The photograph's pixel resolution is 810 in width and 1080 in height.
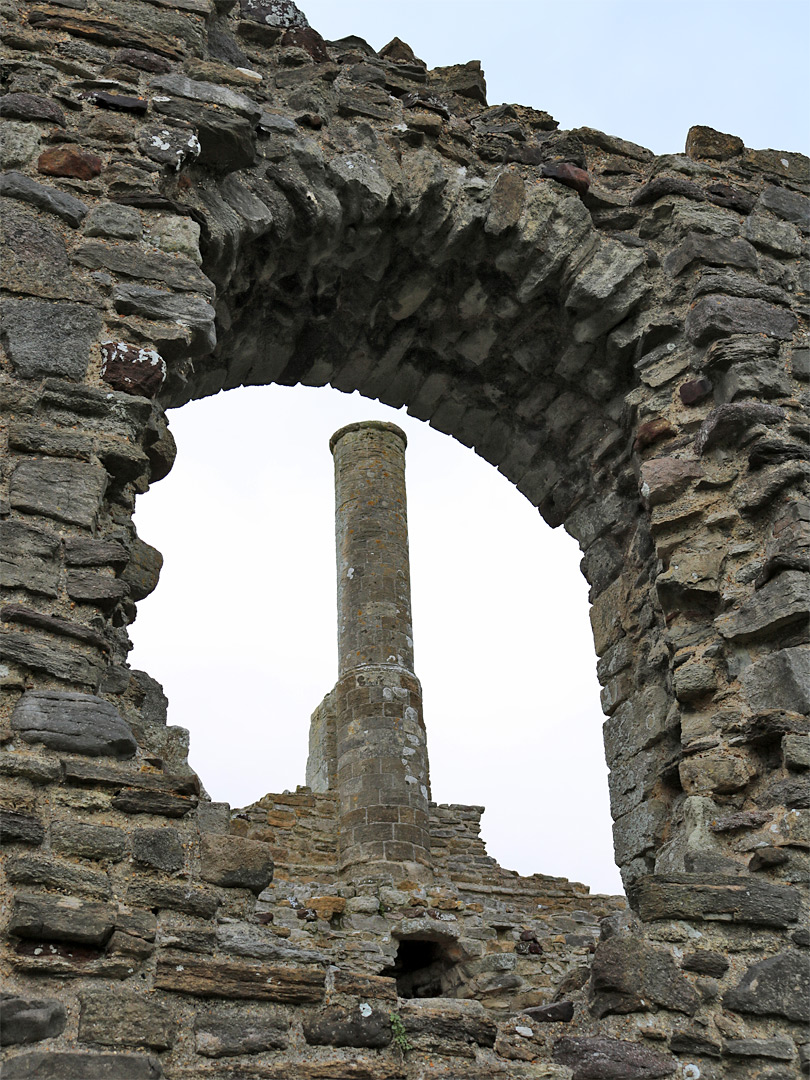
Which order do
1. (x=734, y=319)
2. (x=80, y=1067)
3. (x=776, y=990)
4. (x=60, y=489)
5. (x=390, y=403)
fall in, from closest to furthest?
(x=80, y=1067), (x=776, y=990), (x=60, y=489), (x=734, y=319), (x=390, y=403)

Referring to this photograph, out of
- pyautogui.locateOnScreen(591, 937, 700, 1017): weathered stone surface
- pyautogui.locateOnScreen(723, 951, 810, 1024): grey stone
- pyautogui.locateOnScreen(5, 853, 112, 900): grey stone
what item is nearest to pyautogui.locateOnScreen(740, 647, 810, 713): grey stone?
pyautogui.locateOnScreen(723, 951, 810, 1024): grey stone

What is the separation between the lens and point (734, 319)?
4.32 meters

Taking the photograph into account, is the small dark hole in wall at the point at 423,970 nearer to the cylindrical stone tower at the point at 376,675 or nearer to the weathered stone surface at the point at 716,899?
the cylindrical stone tower at the point at 376,675

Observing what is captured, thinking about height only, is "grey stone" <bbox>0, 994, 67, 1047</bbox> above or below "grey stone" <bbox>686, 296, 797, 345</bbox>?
below

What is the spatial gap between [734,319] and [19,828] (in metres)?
3.24

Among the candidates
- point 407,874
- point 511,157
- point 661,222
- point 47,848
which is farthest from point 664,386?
point 407,874

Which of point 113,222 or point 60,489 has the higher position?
point 113,222

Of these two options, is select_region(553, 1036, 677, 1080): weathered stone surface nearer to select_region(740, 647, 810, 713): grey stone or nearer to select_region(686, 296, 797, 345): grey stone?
select_region(740, 647, 810, 713): grey stone

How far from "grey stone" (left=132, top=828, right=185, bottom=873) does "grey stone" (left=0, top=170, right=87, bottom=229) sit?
201cm

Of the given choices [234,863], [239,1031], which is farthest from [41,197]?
[239,1031]

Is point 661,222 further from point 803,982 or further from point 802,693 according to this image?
point 803,982

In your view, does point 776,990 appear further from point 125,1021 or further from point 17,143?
point 17,143

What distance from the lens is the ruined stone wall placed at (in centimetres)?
252

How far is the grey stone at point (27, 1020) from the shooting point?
2135 millimetres
